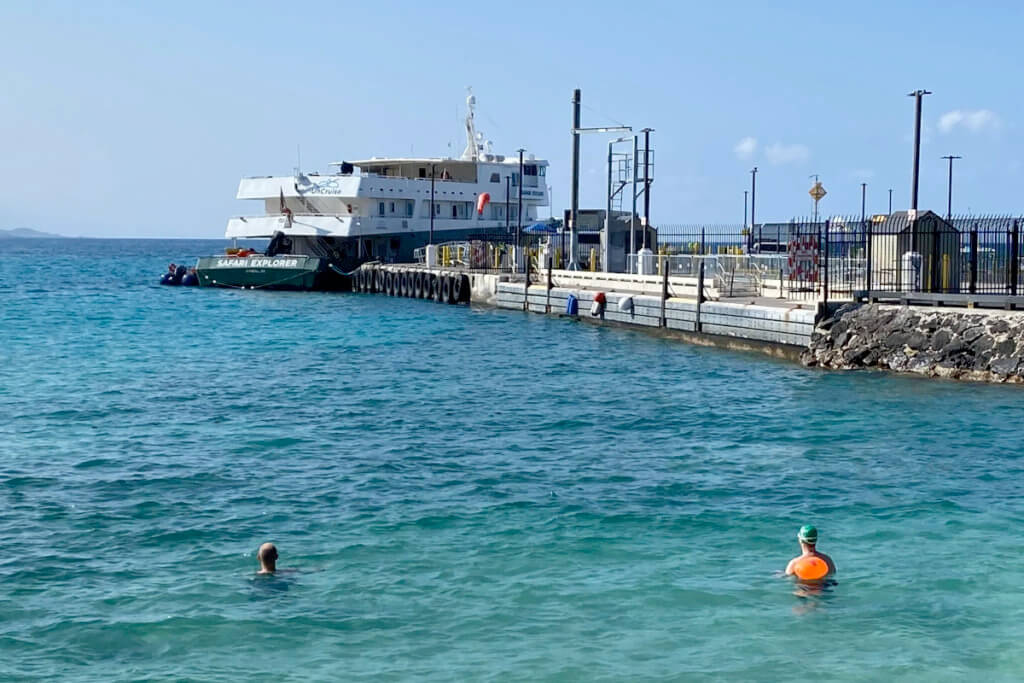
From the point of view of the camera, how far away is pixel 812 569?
462 inches

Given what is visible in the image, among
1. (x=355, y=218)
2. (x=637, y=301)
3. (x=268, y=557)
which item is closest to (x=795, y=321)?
(x=637, y=301)

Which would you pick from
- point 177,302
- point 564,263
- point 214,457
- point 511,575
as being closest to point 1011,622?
point 511,575

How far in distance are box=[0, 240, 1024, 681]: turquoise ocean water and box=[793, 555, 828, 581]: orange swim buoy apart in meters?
0.29

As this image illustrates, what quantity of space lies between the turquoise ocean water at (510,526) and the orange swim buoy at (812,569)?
0.29 m

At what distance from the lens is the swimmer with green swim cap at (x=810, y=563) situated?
38.4 feet

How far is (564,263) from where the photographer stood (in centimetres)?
4800

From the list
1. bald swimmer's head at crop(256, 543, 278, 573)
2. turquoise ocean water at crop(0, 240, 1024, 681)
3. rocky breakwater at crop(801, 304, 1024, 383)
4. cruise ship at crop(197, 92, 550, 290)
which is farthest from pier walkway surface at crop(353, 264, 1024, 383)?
bald swimmer's head at crop(256, 543, 278, 573)

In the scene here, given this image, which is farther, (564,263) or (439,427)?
(564,263)

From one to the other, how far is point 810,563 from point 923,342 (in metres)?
14.6


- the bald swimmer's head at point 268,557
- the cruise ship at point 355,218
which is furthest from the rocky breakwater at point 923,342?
the cruise ship at point 355,218

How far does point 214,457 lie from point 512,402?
7.20m

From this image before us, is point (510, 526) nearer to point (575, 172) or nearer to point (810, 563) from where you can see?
point (810, 563)

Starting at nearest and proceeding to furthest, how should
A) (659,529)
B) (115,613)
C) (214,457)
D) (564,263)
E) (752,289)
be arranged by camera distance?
1. (115,613)
2. (659,529)
3. (214,457)
4. (752,289)
5. (564,263)

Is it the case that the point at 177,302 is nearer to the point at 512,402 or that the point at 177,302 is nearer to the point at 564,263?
the point at 564,263
